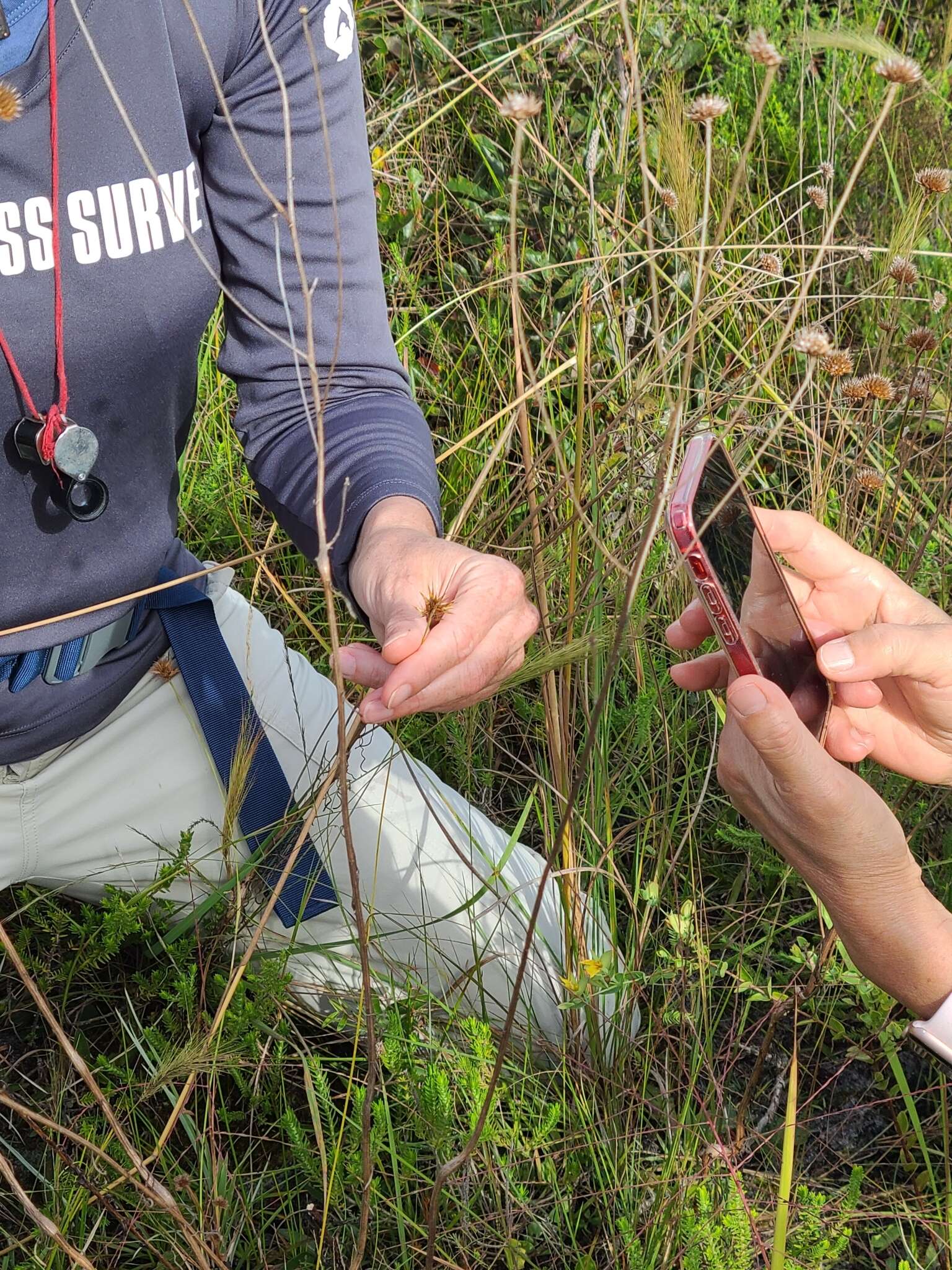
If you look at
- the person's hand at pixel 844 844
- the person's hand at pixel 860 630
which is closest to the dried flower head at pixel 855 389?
the person's hand at pixel 860 630

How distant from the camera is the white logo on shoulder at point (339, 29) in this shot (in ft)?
4.48

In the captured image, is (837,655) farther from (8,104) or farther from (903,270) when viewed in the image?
(8,104)

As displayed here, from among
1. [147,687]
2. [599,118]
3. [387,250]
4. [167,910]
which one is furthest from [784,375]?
[167,910]

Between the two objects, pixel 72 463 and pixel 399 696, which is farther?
pixel 72 463

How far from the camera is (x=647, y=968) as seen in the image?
59.7 inches

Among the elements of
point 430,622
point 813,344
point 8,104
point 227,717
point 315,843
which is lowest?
point 315,843

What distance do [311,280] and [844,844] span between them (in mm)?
867

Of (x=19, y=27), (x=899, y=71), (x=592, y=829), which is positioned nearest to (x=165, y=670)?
(x=592, y=829)

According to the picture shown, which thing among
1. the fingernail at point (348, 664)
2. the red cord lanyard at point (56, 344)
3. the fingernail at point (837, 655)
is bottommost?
the fingernail at point (837, 655)

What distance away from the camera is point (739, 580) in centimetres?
107

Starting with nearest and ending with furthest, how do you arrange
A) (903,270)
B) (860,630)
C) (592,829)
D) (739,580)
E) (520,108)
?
(520,108), (739,580), (860,630), (592,829), (903,270)

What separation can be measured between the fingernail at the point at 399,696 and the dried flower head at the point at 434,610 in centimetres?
6

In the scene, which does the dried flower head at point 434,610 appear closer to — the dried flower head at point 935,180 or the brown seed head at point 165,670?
the brown seed head at point 165,670

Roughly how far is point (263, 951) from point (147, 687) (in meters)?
0.37
